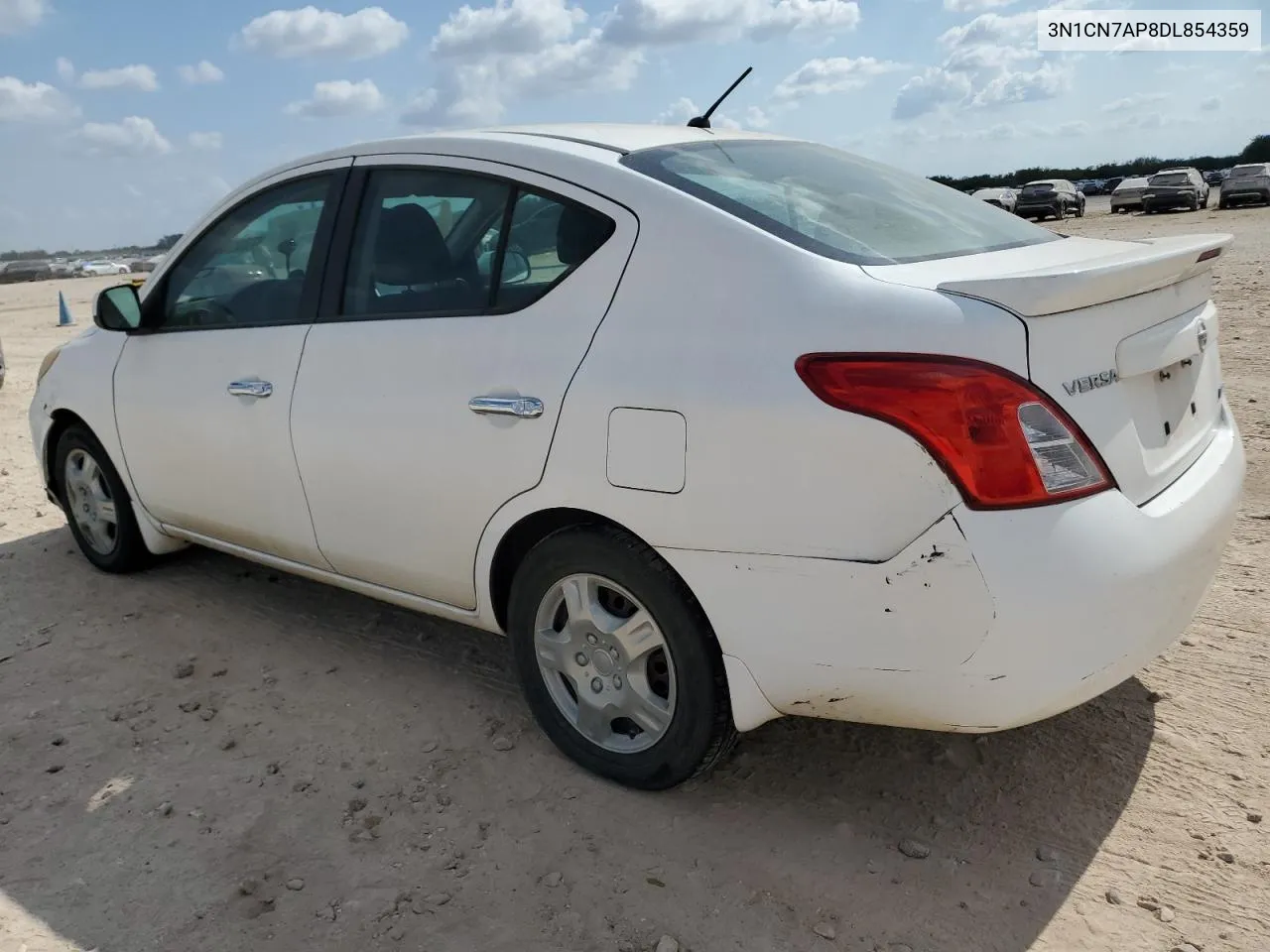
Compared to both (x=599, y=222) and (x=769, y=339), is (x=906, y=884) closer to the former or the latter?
(x=769, y=339)

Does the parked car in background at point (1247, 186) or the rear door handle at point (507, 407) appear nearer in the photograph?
the rear door handle at point (507, 407)

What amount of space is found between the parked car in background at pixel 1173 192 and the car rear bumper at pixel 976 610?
40.2 m

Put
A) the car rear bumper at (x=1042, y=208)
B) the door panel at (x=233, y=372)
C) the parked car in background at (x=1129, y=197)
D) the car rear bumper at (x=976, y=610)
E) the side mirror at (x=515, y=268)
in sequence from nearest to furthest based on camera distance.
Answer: the car rear bumper at (x=976, y=610) < the side mirror at (x=515, y=268) < the door panel at (x=233, y=372) < the parked car in background at (x=1129, y=197) < the car rear bumper at (x=1042, y=208)

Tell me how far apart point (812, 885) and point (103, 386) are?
3.56 metres

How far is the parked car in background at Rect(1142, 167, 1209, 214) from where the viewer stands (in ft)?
121

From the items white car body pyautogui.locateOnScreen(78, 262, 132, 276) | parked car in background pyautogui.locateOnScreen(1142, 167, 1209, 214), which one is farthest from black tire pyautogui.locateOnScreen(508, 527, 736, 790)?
white car body pyautogui.locateOnScreen(78, 262, 132, 276)

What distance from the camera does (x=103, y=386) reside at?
14.4ft

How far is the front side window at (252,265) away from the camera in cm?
361

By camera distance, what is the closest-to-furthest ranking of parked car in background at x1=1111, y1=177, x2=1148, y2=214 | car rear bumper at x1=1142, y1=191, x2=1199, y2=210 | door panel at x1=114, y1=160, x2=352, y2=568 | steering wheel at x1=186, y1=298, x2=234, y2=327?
door panel at x1=114, y1=160, x2=352, y2=568 < steering wheel at x1=186, y1=298, x2=234, y2=327 < car rear bumper at x1=1142, y1=191, x2=1199, y2=210 < parked car in background at x1=1111, y1=177, x2=1148, y2=214

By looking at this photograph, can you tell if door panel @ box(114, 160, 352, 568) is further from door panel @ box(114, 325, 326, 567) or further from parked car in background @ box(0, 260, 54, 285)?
parked car in background @ box(0, 260, 54, 285)

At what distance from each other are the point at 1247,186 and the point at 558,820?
4151cm

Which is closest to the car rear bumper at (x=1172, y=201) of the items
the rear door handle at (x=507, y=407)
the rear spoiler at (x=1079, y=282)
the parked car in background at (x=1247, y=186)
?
the parked car in background at (x=1247, y=186)

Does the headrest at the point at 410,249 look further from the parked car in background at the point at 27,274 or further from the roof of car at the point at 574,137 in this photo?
the parked car in background at the point at 27,274

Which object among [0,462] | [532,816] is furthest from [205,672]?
[0,462]
